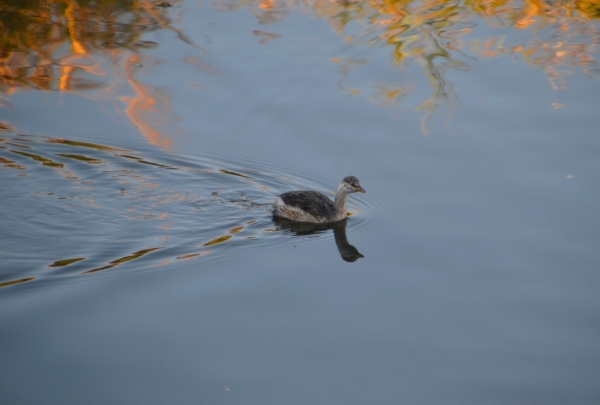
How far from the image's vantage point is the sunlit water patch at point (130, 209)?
28.9 ft

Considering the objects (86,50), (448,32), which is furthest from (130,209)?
(448,32)

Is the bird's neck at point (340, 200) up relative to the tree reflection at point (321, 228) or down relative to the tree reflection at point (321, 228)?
up

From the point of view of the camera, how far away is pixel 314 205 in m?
10.5

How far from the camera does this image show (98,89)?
516 inches

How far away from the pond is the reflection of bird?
15 cm

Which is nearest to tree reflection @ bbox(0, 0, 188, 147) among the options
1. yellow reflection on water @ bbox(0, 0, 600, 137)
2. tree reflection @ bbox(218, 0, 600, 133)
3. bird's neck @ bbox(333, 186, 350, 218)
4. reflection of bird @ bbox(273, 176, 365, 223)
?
yellow reflection on water @ bbox(0, 0, 600, 137)

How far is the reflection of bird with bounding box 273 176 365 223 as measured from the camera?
10375 mm

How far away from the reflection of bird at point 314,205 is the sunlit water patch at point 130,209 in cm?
19

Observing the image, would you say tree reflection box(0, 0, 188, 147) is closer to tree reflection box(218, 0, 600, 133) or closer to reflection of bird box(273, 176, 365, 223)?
tree reflection box(218, 0, 600, 133)

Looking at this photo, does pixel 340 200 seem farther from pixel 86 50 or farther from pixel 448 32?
pixel 86 50

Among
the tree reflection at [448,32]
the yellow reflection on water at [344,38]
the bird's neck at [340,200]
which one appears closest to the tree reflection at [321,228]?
the bird's neck at [340,200]

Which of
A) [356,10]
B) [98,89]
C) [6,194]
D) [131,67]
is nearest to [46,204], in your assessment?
[6,194]

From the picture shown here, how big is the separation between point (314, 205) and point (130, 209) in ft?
8.01

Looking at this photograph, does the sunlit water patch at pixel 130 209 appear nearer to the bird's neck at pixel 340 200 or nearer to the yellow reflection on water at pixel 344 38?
the bird's neck at pixel 340 200
